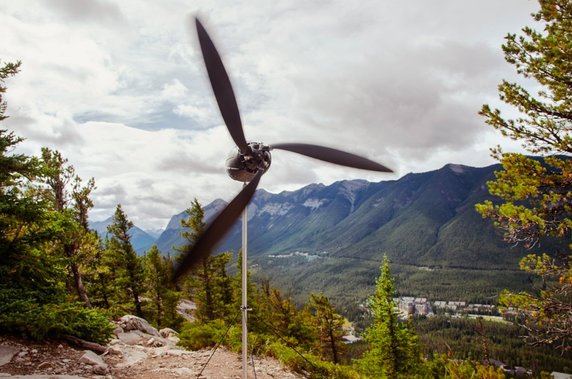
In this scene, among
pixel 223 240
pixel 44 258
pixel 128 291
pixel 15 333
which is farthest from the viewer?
pixel 128 291

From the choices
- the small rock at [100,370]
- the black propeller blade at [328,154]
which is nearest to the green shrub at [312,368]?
the small rock at [100,370]

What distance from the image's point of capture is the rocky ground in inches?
341

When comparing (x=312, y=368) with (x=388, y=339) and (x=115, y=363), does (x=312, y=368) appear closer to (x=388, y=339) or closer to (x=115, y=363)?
(x=115, y=363)

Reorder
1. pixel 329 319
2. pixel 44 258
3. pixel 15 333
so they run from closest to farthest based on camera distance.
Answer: pixel 15 333 → pixel 44 258 → pixel 329 319

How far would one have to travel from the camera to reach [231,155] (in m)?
6.91

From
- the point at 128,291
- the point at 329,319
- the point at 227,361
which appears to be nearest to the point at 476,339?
the point at 329,319

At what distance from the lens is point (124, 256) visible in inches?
1152

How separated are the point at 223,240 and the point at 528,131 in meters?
10.8

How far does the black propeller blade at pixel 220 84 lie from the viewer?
18.1 ft

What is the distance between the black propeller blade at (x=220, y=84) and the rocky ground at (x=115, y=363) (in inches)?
262

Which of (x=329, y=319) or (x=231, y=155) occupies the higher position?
(x=231, y=155)

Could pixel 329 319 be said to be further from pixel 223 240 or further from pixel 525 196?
pixel 223 240

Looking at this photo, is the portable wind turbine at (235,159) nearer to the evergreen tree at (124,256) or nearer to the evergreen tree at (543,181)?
the evergreen tree at (543,181)

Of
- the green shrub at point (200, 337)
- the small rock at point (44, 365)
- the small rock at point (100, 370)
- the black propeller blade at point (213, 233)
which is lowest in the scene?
the green shrub at point (200, 337)
